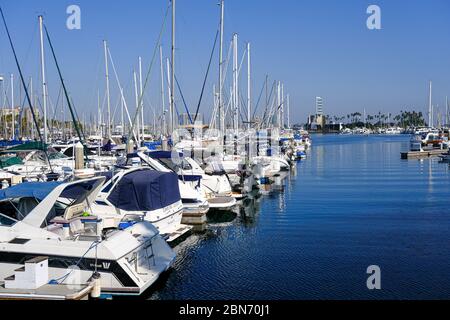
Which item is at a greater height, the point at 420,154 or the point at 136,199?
the point at 136,199

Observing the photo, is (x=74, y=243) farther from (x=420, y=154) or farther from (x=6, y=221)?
(x=420, y=154)

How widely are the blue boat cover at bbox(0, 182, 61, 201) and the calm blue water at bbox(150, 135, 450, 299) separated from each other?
389 cm

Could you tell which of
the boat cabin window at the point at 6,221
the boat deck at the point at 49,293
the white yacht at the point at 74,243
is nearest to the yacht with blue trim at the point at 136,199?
the white yacht at the point at 74,243

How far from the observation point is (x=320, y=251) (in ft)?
58.1

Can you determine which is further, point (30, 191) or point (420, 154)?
point (420, 154)

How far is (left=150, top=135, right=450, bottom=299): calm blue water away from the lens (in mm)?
13641

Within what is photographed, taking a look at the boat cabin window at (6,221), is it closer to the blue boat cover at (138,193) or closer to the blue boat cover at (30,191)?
the blue boat cover at (30,191)

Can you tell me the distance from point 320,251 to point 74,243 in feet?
30.1

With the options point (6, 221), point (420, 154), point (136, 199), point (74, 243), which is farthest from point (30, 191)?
point (420, 154)

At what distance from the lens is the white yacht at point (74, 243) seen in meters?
11.5

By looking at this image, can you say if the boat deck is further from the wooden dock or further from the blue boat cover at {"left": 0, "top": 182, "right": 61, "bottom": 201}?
the wooden dock

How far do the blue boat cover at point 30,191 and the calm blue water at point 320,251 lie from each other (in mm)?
3887

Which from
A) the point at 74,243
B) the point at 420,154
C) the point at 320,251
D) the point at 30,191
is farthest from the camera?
the point at 420,154

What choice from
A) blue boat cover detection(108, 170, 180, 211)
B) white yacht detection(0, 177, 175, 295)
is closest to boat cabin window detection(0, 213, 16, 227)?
white yacht detection(0, 177, 175, 295)
